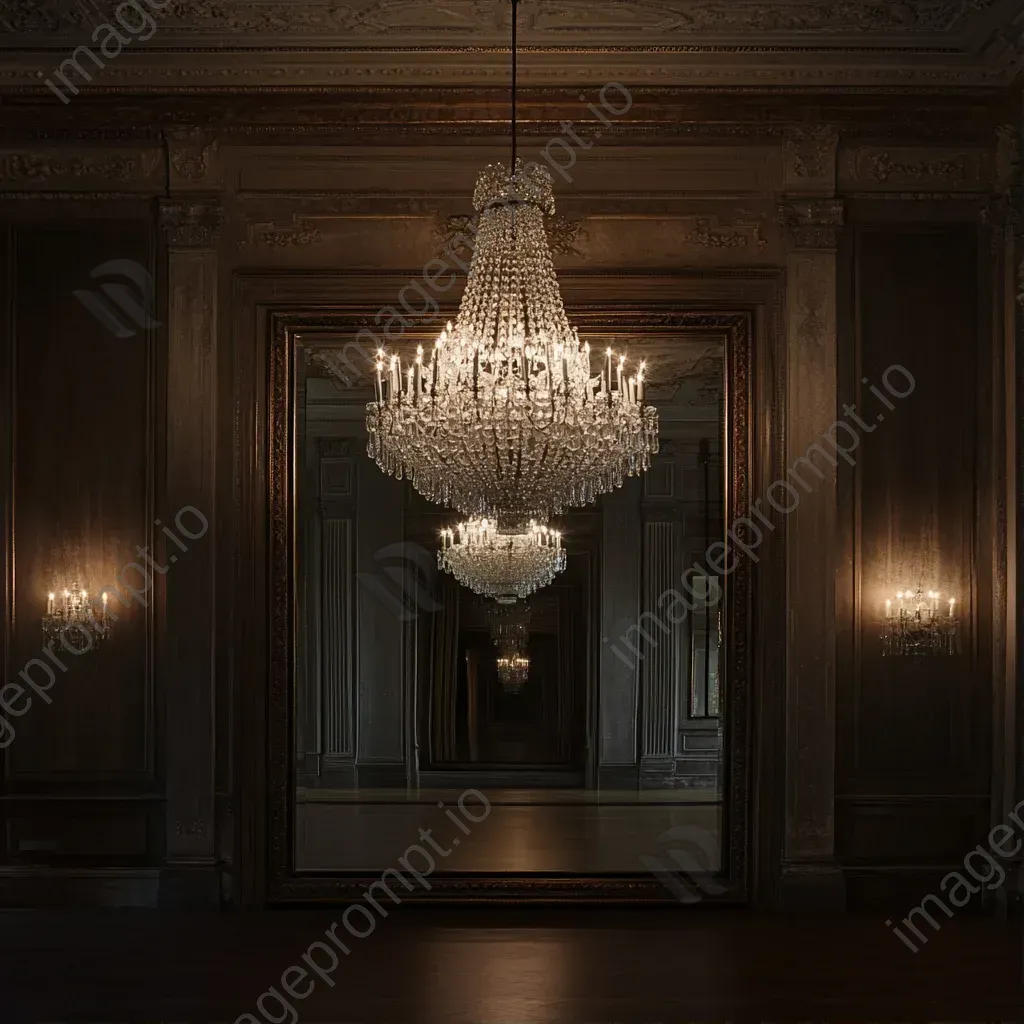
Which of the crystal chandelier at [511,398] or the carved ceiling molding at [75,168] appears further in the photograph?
the carved ceiling molding at [75,168]

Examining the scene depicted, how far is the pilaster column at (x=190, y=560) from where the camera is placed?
5.29 m

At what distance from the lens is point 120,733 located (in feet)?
17.7

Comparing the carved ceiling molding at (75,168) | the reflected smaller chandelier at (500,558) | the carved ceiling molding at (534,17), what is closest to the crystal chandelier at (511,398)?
the reflected smaller chandelier at (500,558)

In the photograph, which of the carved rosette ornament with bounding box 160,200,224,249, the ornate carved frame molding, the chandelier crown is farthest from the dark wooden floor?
the carved rosette ornament with bounding box 160,200,224,249

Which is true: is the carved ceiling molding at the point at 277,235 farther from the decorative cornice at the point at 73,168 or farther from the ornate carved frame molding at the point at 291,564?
the decorative cornice at the point at 73,168

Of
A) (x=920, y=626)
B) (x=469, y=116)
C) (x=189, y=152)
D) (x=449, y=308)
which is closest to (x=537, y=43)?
(x=469, y=116)

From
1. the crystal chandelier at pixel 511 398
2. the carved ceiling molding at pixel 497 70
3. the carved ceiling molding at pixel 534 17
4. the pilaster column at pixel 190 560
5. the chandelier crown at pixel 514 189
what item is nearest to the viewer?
the crystal chandelier at pixel 511 398

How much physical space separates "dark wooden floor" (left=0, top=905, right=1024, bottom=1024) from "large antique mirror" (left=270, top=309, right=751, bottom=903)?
256 millimetres

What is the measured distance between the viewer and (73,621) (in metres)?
5.38

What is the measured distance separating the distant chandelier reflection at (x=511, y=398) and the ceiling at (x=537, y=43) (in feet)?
3.41

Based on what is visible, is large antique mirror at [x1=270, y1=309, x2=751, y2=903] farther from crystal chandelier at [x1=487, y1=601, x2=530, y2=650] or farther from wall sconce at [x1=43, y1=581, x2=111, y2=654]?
wall sconce at [x1=43, y1=581, x2=111, y2=654]

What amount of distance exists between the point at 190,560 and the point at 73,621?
577 millimetres

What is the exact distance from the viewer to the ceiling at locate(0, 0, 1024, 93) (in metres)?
4.92

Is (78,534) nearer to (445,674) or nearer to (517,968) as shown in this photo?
(445,674)
